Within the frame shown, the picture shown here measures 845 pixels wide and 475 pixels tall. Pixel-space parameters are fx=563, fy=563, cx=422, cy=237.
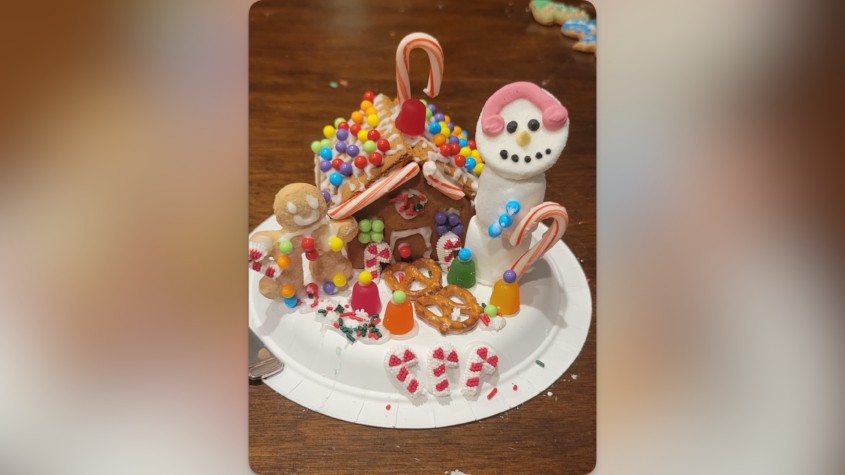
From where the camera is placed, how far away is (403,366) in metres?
1.21

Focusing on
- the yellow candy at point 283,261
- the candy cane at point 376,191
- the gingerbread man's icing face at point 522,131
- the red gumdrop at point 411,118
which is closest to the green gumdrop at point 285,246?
the yellow candy at point 283,261

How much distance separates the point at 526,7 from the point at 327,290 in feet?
3.23

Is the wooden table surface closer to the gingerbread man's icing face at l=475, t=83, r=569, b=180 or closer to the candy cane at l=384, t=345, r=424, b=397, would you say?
the candy cane at l=384, t=345, r=424, b=397

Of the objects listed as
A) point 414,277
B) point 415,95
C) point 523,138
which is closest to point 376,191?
point 414,277

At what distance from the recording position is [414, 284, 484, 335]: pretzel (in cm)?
126

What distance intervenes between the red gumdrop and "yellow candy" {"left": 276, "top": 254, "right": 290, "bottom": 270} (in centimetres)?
39

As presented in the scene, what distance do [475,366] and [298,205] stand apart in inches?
20.1

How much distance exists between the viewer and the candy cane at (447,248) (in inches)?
54.9

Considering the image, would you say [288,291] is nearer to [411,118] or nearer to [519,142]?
[411,118]
